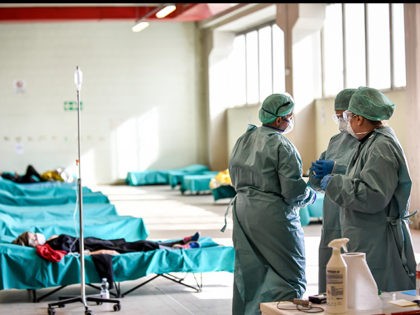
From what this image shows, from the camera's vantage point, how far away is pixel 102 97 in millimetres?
21250

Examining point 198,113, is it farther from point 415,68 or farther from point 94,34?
point 415,68

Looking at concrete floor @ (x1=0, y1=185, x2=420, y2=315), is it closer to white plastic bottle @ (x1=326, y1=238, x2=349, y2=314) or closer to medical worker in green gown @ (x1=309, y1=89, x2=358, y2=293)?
medical worker in green gown @ (x1=309, y1=89, x2=358, y2=293)

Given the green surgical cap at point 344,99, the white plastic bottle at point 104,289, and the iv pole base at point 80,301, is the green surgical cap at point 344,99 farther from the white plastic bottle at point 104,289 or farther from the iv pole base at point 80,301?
the white plastic bottle at point 104,289

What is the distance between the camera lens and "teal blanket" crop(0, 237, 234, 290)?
6.55 metres

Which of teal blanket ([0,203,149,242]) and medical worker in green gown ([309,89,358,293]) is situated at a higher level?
medical worker in green gown ([309,89,358,293])

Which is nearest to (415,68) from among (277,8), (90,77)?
(277,8)

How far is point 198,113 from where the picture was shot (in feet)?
72.2

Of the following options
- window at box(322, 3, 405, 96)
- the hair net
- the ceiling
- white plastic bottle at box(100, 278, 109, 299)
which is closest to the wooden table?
white plastic bottle at box(100, 278, 109, 299)

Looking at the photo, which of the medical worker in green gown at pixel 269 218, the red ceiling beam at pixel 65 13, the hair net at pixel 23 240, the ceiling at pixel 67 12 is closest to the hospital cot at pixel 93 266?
the hair net at pixel 23 240

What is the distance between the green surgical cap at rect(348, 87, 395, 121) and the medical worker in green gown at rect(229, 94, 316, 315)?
2.01 feet

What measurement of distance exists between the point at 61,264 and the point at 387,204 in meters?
3.51

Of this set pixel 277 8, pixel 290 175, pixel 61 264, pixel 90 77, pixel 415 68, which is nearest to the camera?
pixel 290 175

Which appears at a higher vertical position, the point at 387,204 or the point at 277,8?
the point at 277,8

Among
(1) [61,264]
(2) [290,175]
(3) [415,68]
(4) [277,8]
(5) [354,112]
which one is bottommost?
Result: (1) [61,264]
